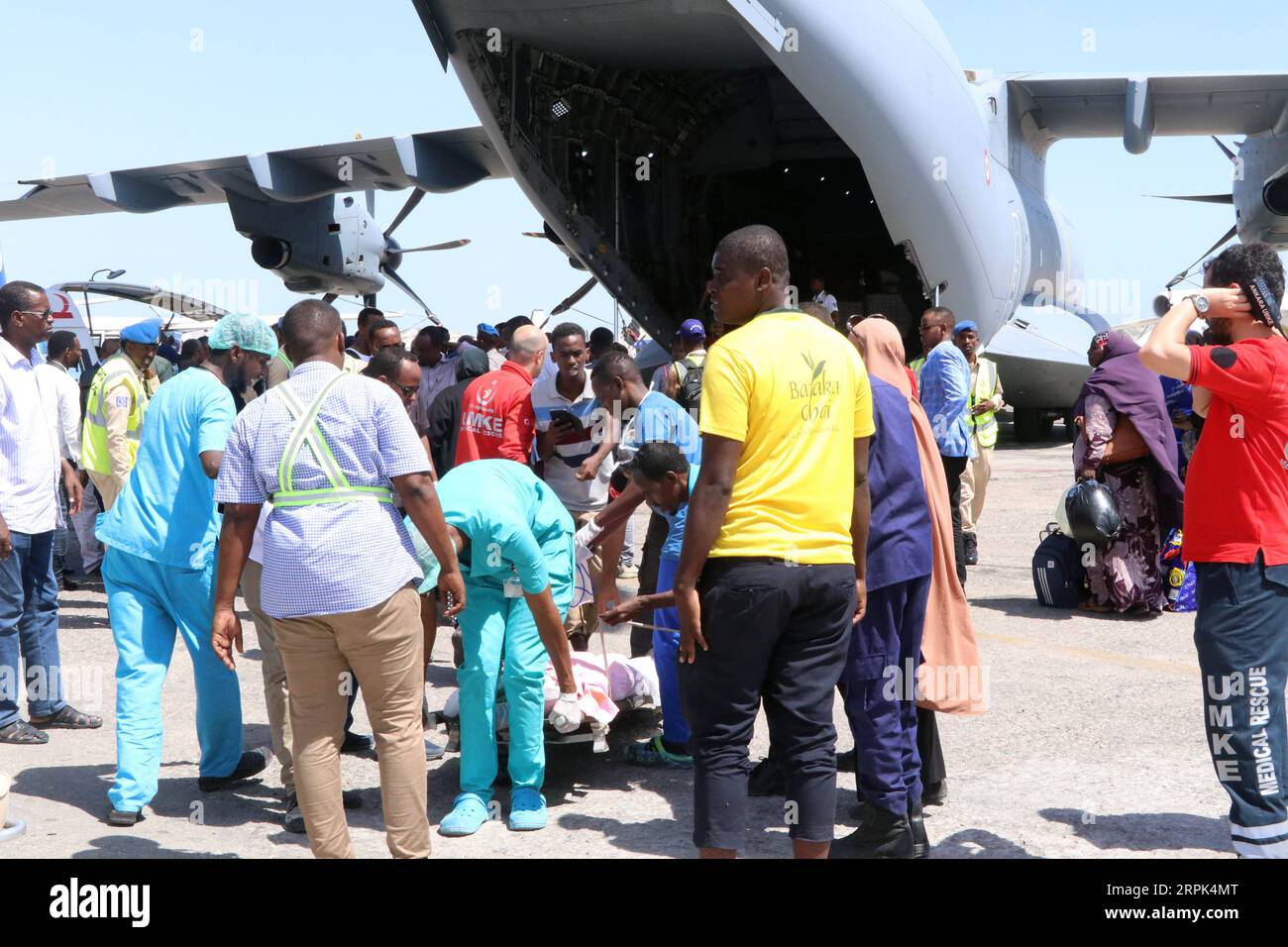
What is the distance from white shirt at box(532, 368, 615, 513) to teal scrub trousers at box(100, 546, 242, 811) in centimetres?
236

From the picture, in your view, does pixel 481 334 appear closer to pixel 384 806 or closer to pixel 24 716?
pixel 24 716

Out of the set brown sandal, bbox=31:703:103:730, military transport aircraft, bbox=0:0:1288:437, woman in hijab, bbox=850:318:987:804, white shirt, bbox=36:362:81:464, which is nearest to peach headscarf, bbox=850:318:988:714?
woman in hijab, bbox=850:318:987:804

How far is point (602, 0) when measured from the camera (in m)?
10.8

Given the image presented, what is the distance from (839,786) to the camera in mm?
4906

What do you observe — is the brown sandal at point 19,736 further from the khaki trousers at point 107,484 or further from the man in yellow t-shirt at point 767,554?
the man in yellow t-shirt at point 767,554

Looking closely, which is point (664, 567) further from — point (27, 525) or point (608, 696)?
point (27, 525)

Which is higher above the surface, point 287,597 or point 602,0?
point 602,0

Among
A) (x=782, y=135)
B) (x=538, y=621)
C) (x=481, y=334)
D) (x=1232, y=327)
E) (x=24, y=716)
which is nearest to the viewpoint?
(x=1232, y=327)

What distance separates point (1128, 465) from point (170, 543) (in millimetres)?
5800

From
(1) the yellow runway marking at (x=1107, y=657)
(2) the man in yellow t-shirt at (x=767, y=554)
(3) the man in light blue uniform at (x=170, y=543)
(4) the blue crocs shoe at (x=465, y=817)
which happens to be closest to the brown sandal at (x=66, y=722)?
(3) the man in light blue uniform at (x=170, y=543)

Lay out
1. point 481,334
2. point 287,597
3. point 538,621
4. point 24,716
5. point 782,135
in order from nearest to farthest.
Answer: point 287,597 → point 538,621 → point 24,716 → point 481,334 → point 782,135

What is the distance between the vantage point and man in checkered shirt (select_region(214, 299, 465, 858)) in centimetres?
358
